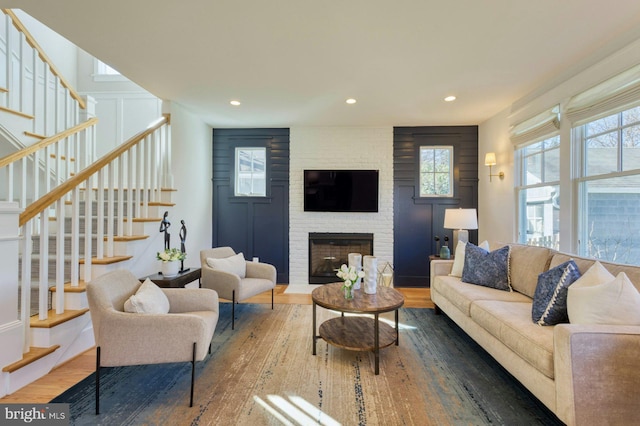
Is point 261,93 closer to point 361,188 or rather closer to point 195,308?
point 361,188

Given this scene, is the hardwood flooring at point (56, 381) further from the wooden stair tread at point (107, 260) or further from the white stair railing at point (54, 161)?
the white stair railing at point (54, 161)

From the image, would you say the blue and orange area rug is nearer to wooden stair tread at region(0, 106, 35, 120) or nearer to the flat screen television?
the flat screen television

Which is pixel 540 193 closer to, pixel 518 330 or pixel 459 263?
pixel 459 263

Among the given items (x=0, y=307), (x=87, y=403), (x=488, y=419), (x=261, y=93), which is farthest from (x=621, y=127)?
(x=0, y=307)

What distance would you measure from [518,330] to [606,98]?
6.78 ft

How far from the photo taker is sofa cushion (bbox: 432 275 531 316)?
2.54 meters

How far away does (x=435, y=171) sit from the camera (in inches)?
188

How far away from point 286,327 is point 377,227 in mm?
2355

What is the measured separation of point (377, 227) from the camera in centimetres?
479

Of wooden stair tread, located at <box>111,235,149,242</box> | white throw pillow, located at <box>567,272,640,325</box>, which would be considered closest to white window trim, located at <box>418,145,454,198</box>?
white throw pillow, located at <box>567,272,640,325</box>

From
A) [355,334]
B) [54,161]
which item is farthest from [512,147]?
[54,161]

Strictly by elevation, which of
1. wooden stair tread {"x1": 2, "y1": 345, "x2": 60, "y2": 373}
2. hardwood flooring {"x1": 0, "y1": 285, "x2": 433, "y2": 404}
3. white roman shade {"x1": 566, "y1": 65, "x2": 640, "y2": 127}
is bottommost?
hardwood flooring {"x1": 0, "y1": 285, "x2": 433, "y2": 404}

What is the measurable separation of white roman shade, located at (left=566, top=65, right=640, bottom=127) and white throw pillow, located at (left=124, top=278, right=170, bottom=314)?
3.78 metres

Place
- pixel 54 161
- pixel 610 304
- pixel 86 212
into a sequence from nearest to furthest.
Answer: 1. pixel 610 304
2. pixel 86 212
3. pixel 54 161
